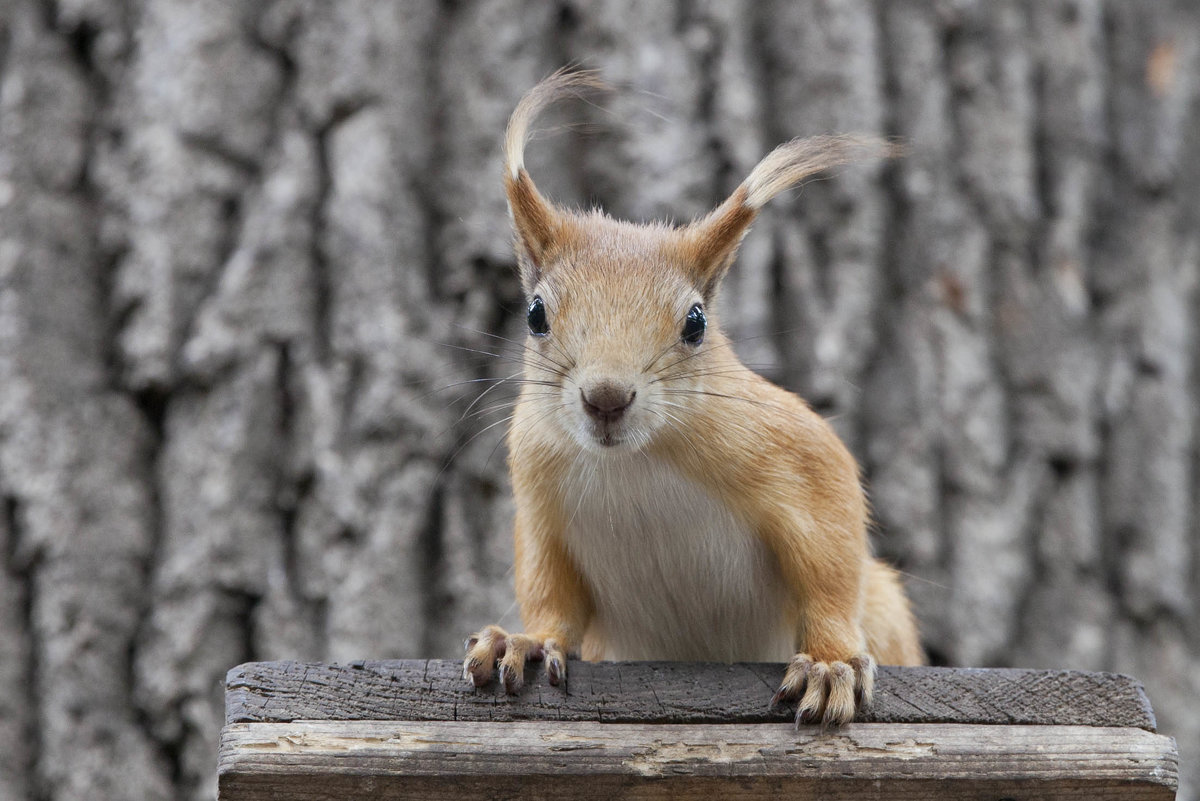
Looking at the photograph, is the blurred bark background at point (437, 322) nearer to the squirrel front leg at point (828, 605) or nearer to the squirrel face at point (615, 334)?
the squirrel face at point (615, 334)

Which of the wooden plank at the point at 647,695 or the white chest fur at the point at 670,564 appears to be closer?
the wooden plank at the point at 647,695

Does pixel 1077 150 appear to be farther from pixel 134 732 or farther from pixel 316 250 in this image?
pixel 134 732

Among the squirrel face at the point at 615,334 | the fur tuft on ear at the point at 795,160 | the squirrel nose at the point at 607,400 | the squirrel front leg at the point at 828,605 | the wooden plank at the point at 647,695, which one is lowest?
the wooden plank at the point at 647,695

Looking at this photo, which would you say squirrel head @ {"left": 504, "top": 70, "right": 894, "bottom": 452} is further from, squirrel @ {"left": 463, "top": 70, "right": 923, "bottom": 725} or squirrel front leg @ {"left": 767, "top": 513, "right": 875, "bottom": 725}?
squirrel front leg @ {"left": 767, "top": 513, "right": 875, "bottom": 725}

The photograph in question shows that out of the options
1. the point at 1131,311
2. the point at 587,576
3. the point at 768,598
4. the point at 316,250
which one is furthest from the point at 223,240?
the point at 1131,311

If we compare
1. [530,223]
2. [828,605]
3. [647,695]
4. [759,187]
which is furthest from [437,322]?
[647,695]

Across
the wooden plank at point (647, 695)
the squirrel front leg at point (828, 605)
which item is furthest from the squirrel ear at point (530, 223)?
the wooden plank at point (647, 695)
